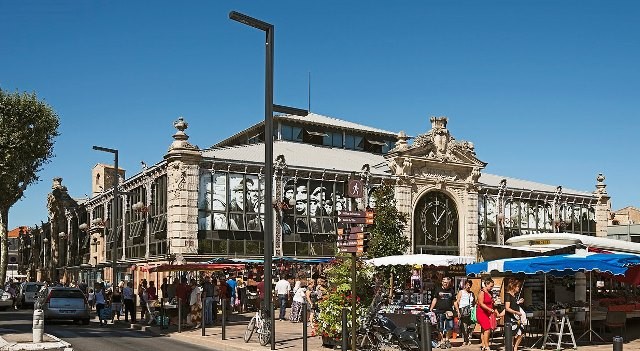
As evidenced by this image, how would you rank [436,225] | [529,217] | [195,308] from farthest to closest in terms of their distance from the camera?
[529,217], [436,225], [195,308]

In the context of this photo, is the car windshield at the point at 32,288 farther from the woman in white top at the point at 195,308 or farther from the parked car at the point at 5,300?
the woman in white top at the point at 195,308

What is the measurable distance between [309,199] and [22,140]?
1848cm

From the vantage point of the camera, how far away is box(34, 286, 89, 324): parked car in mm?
27922

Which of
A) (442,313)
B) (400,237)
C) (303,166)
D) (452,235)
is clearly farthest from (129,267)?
(442,313)

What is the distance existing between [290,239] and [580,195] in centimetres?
2363

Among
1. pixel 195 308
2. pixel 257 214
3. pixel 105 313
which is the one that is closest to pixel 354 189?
pixel 195 308

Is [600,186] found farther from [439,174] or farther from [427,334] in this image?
[427,334]

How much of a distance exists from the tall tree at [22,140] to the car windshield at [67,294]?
54.2 feet

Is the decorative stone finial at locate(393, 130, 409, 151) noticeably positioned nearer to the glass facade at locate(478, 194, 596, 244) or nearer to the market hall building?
the market hall building

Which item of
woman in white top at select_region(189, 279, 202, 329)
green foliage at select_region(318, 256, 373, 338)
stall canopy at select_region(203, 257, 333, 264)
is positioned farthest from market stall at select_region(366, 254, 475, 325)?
woman in white top at select_region(189, 279, 202, 329)

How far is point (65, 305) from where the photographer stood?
28.2 meters

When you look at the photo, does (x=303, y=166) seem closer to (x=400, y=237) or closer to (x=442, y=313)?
(x=400, y=237)

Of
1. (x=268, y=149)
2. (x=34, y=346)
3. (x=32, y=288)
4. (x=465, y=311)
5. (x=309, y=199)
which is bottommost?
(x=32, y=288)

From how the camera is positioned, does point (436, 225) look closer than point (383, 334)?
No
